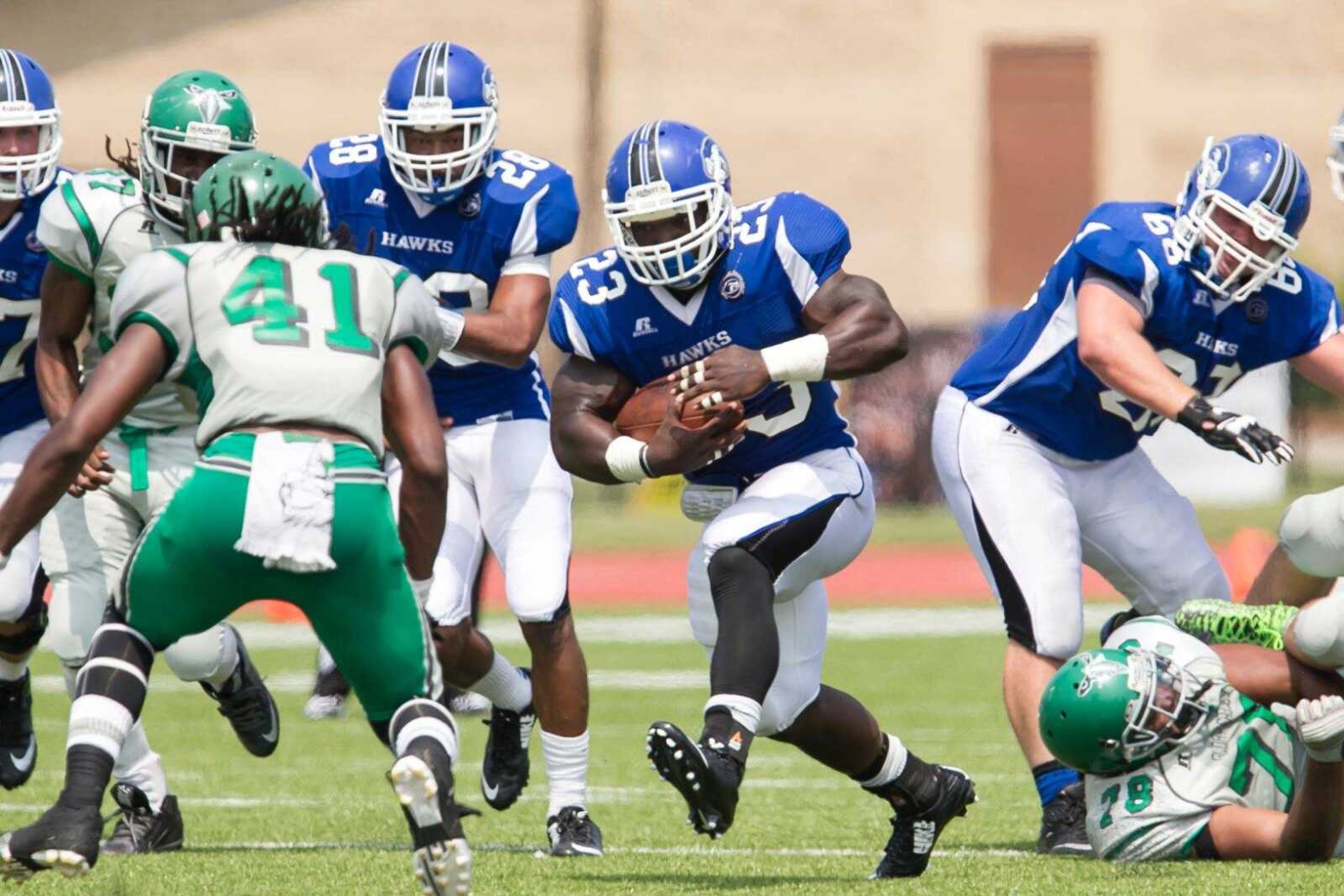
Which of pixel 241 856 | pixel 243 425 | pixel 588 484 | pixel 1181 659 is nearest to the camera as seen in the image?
pixel 243 425

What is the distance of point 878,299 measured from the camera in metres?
4.95

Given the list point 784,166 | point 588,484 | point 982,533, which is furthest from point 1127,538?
point 784,166

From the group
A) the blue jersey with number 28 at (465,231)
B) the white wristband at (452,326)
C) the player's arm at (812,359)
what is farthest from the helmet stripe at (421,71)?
the player's arm at (812,359)

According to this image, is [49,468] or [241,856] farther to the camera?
[241,856]

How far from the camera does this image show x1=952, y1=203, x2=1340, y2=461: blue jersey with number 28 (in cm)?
534

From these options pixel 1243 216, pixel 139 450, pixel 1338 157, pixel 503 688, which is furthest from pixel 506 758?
pixel 1338 157

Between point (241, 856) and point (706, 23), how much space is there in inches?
884

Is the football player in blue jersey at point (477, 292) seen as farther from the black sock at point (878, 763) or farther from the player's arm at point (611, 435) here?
the black sock at point (878, 763)

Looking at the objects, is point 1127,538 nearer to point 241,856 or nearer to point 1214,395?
point 1214,395

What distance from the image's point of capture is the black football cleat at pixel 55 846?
3.72m

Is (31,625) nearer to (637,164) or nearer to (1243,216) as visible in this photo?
(637,164)

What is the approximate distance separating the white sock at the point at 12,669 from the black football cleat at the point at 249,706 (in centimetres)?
51

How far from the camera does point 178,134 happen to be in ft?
17.3

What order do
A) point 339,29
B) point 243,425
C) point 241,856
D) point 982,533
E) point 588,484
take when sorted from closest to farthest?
point 243,425 < point 241,856 < point 982,533 < point 588,484 < point 339,29
